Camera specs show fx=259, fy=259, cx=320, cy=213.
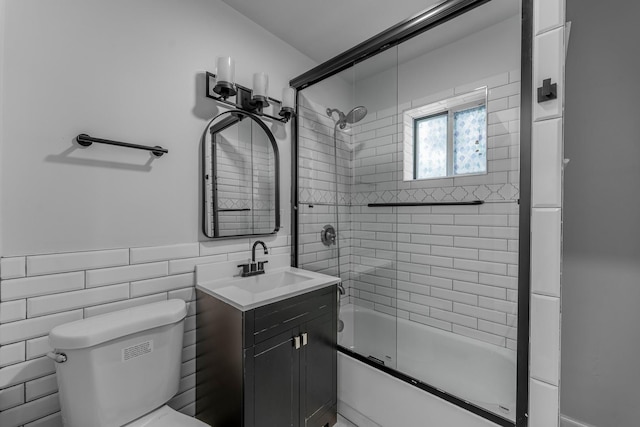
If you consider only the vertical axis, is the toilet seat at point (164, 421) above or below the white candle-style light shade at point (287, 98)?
below

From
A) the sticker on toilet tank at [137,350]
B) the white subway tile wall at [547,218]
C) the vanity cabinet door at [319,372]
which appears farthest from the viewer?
the vanity cabinet door at [319,372]

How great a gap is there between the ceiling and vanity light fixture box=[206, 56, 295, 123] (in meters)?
0.39

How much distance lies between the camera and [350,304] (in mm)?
1980

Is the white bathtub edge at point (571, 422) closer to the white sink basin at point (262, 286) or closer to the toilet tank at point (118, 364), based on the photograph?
the white sink basin at point (262, 286)

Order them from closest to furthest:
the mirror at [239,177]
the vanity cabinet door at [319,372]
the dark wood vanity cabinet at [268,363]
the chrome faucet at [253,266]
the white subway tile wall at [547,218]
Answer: the white subway tile wall at [547,218]
the dark wood vanity cabinet at [268,363]
the vanity cabinet door at [319,372]
the mirror at [239,177]
the chrome faucet at [253,266]

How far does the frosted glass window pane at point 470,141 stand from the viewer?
5.74 feet

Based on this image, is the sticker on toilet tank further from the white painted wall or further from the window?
the window

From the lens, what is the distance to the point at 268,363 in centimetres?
125

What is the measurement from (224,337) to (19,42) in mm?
1479

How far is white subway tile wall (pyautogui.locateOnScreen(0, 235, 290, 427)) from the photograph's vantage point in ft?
3.24

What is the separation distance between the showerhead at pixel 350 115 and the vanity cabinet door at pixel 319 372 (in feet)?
4.64

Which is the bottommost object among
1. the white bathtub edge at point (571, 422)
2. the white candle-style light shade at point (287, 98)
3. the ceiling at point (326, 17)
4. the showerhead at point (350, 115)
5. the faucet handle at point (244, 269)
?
the white bathtub edge at point (571, 422)

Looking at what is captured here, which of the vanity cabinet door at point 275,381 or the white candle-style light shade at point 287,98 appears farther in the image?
the white candle-style light shade at point 287,98

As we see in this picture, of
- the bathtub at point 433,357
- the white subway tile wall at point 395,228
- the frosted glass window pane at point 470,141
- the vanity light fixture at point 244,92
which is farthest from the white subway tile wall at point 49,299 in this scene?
the frosted glass window pane at point 470,141
